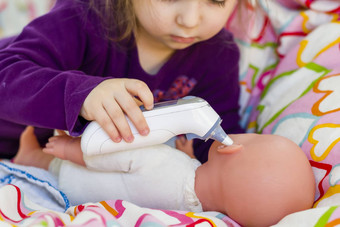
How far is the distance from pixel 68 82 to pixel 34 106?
0.08 metres

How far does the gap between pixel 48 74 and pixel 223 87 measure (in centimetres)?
50

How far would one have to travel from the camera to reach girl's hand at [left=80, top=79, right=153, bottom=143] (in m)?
0.67

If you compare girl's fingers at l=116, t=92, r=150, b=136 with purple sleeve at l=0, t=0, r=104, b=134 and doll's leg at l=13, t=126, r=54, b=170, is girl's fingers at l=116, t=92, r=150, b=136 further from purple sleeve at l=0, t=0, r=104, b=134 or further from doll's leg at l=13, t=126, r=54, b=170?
doll's leg at l=13, t=126, r=54, b=170

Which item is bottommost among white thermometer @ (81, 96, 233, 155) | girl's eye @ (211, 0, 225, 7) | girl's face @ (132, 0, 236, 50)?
white thermometer @ (81, 96, 233, 155)

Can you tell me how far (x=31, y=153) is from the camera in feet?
3.25

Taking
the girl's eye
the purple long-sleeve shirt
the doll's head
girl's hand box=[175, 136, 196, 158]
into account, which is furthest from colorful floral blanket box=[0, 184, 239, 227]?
the girl's eye

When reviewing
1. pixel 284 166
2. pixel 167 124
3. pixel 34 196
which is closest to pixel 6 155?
pixel 34 196

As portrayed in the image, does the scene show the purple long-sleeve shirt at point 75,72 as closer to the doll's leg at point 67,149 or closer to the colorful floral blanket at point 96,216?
the doll's leg at point 67,149

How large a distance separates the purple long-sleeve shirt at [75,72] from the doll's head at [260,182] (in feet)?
0.77

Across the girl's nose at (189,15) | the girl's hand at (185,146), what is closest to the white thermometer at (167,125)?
the girl's nose at (189,15)

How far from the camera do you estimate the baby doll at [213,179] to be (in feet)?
2.27

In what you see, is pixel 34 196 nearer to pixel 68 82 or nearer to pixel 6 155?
pixel 68 82

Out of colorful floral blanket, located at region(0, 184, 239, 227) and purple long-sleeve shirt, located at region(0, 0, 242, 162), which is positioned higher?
purple long-sleeve shirt, located at region(0, 0, 242, 162)

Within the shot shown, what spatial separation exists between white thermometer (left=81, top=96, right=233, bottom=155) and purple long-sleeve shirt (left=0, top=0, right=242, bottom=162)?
1.7 inches
